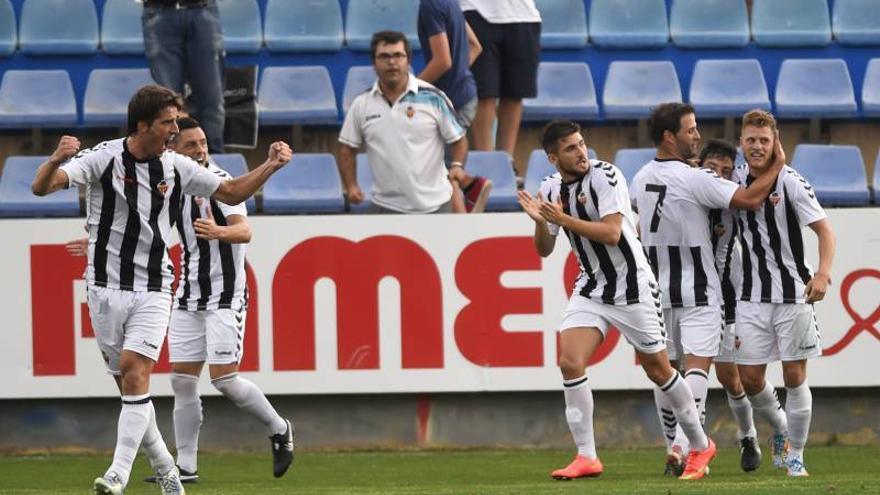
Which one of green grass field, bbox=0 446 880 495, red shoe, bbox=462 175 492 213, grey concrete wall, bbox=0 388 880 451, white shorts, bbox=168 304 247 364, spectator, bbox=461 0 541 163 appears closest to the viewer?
green grass field, bbox=0 446 880 495

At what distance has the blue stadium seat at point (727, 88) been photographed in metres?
13.3

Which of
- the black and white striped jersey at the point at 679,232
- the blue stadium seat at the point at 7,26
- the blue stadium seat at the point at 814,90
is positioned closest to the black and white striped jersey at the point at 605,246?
the black and white striped jersey at the point at 679,232

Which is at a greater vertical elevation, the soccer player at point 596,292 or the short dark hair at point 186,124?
the short dark hair at point 186,124

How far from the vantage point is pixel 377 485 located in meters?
8.91

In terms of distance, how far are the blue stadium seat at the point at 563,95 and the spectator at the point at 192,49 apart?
98.3 inches

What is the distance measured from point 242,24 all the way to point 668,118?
19.2 ft

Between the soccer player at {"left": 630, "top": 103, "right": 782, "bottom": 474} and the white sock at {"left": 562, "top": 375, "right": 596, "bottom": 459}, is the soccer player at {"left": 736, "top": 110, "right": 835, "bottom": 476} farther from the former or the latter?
the white sock at {"left": 562, "top": 375, "right": 596, "bottom": 459}

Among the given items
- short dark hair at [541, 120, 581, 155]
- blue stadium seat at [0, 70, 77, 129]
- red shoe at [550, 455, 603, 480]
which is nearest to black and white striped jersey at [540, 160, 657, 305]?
short dark hair at [541, 120, 581, 155]

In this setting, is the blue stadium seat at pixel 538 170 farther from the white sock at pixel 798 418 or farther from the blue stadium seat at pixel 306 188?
the white sock at pixel 798 418

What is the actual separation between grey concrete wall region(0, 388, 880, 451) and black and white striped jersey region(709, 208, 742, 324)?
2037mm

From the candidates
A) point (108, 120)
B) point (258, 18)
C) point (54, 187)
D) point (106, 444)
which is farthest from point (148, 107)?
point (258, 18)

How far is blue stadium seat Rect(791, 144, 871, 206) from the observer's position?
12.0 m

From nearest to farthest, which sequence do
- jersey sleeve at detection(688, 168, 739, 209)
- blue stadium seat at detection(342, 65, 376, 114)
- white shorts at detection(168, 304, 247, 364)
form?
jersey sleeve at detection(688, 168, 739, 209) → white shorts at detection(168, 304, 247, 364) → blue stadium seat at detection(342, 65, 376, 114)

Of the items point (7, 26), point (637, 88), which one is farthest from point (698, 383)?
point (7, 26)
